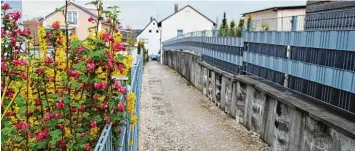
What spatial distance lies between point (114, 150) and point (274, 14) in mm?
20161

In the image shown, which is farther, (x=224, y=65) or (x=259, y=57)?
(x=224, y=65)

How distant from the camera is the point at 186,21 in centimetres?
4344

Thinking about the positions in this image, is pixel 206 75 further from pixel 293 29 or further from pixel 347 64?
pixel 347 64

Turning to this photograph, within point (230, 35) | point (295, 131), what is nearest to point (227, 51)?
point (230, 35)

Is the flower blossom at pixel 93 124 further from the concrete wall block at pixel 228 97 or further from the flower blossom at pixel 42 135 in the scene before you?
the concrete wall block at pixel 228 97

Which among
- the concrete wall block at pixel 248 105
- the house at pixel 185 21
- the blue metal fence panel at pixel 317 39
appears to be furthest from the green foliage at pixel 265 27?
the house at pixel 185 21

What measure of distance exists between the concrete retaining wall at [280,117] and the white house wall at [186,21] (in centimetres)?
3239

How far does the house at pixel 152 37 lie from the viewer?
50.6m

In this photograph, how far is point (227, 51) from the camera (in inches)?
457

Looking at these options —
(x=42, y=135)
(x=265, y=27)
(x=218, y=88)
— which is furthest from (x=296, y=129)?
(x=218, y=88)

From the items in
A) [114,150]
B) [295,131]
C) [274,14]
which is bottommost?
[295,131]

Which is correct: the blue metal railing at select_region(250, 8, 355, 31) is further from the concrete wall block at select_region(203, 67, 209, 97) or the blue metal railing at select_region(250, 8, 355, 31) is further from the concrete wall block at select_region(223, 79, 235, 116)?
the concrete wall block at select_region(203, 67, 209, 97)

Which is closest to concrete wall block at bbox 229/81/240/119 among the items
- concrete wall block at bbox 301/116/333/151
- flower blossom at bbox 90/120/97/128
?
concrete wall block at bbox 301/116/333/151

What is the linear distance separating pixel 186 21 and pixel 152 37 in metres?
9.36
